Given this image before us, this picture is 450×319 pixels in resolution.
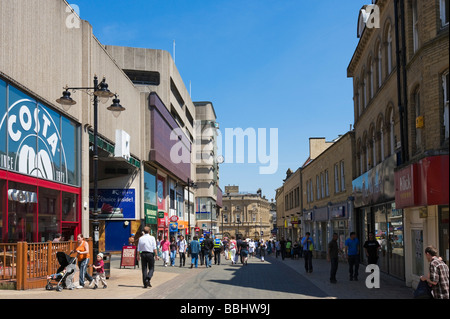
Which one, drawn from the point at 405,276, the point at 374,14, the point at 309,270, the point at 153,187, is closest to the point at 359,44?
the point at 374,14

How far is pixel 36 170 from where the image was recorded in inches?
820


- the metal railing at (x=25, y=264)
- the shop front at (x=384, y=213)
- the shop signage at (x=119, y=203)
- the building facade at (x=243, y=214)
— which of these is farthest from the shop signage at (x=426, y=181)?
the building facade at (x=243, y=214)

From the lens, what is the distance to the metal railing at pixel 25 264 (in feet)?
49.3

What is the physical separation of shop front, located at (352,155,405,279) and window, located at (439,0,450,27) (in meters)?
6.18

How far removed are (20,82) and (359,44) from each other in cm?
1541

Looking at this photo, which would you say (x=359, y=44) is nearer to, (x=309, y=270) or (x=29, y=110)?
(x=309, y=270)

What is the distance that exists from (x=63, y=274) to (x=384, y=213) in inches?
492

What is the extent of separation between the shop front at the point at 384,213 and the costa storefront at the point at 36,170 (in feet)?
42.8

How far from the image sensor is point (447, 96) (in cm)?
1377

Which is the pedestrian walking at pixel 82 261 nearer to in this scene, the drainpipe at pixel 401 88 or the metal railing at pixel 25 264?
the metal railing at pixel 25 264

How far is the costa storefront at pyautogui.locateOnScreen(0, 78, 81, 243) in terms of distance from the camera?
18.5m

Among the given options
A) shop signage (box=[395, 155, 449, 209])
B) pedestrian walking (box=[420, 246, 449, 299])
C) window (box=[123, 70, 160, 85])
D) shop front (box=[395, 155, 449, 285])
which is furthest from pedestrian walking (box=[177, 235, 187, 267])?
window (box=[123, 70, 160, 85])

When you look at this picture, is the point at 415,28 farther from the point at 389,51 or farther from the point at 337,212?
the point at 337,212

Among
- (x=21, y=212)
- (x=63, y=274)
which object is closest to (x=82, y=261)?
(x=63, y=274)
